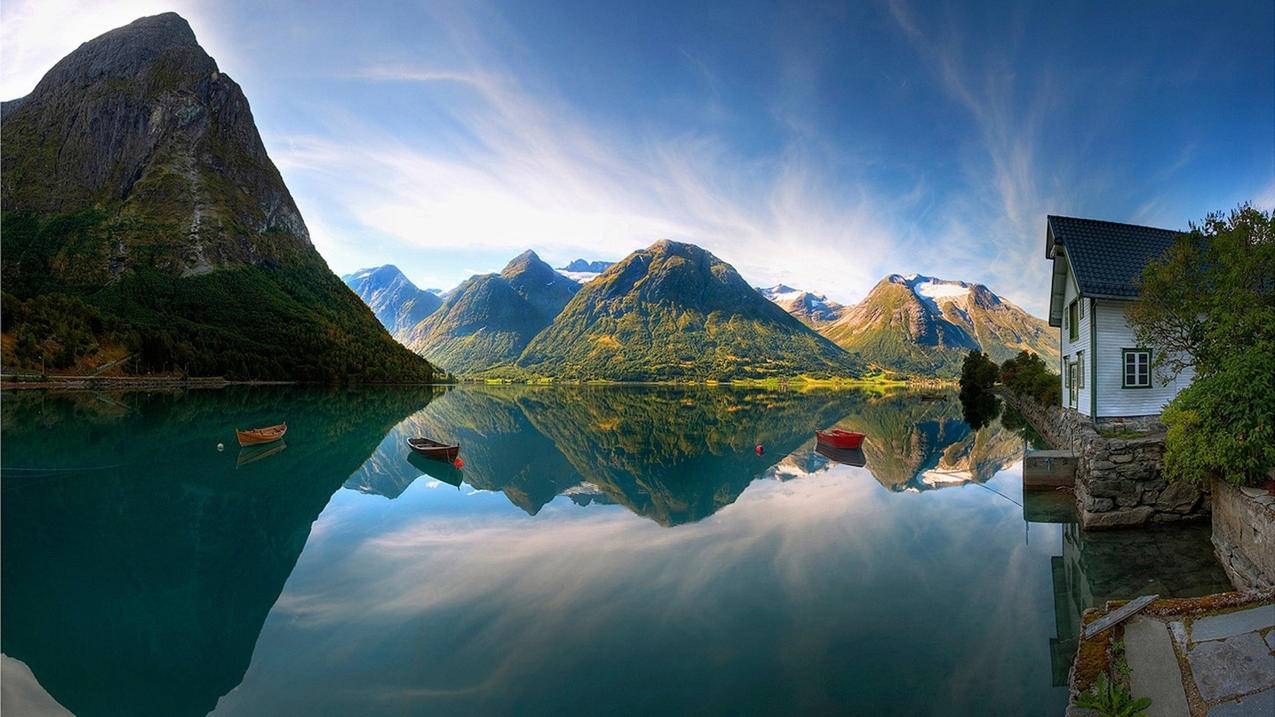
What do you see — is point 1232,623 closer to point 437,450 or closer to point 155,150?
point 437,450

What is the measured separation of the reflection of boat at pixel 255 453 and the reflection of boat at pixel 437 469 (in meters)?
7.17

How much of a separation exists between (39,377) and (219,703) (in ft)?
Answer: 333

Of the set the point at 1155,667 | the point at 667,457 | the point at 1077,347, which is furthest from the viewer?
the point at 667,457

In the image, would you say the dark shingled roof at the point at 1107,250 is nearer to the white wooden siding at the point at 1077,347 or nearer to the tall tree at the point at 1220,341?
the white wooden siding at the point at 1077,347

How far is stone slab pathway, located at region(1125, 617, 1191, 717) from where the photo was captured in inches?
223

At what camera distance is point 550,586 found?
1135 cm

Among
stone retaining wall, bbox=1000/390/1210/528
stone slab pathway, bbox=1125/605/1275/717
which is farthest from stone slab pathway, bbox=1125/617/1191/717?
stone retaining wall, bbox=1000/390/1210/528

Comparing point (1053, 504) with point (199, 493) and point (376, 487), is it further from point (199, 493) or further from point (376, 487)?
point (199, 493)

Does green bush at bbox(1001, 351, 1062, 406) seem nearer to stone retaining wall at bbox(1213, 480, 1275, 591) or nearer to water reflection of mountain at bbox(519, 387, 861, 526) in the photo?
water reflection of mountain at bbox(519, 387, 861, 526)

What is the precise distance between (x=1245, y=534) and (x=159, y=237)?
186 metres

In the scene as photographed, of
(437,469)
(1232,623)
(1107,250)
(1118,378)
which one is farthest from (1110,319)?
(437,469)

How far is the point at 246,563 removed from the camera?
1271 centimetres

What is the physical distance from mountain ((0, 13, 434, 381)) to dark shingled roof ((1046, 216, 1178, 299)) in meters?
119

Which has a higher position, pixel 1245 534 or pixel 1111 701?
pixel 1245 534
